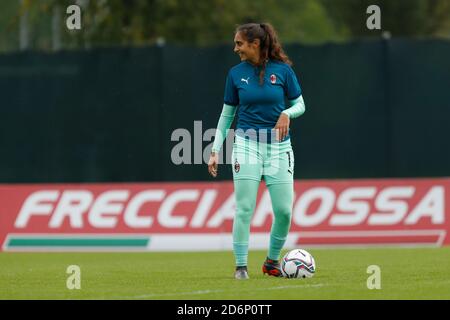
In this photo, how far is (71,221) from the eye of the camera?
17.8 meters

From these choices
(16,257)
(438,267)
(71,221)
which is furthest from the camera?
(71,221)

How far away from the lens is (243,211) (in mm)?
10914

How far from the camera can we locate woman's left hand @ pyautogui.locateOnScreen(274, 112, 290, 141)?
35.6 ft

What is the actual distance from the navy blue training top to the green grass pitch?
1381 millimetres

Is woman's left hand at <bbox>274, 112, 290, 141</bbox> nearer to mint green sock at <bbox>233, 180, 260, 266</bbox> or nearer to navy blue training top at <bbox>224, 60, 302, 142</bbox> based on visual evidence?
navy blue training top at <bbox>224, 60, 302, 142</bbox>

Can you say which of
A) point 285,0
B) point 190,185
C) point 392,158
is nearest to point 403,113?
point 392,158

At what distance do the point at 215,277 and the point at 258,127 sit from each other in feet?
4.99

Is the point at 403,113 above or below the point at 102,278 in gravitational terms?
above

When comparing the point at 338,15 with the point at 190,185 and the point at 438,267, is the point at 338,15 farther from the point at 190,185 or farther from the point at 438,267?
the point at 438,267

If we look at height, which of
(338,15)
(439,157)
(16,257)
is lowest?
(16,257)

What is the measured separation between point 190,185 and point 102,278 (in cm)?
626

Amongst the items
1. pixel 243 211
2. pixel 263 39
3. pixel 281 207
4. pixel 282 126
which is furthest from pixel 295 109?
pixel 243 211

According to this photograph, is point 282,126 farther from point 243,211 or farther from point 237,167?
point 243,211

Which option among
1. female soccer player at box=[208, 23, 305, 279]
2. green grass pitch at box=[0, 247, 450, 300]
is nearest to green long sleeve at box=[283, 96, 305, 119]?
female soccer player at box=[208, 23, 305, 279]
